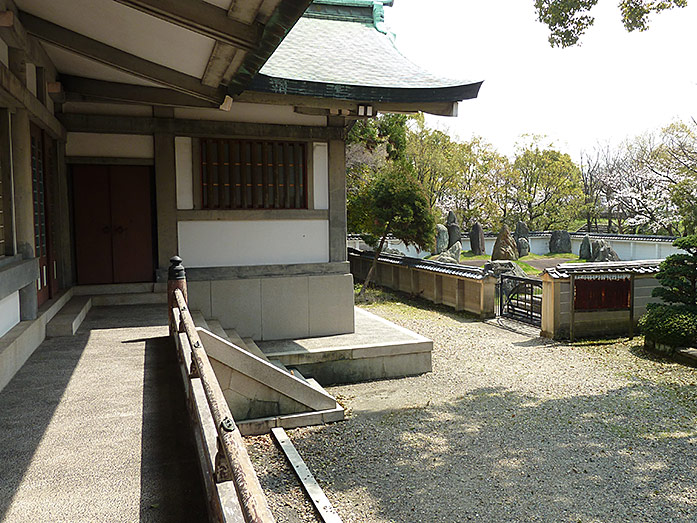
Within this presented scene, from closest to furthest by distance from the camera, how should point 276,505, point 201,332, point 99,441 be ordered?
point 99,441 < point 276,505 < point 201,332

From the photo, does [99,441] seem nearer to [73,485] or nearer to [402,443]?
[73,485]

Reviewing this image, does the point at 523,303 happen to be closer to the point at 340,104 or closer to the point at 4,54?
the point at 340,104

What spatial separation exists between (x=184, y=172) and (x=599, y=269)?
842cm

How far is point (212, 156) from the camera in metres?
8.72

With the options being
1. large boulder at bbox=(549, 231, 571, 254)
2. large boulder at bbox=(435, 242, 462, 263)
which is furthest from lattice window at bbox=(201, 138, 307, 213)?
large boulder at bbox=(549, 231, 571, 254)

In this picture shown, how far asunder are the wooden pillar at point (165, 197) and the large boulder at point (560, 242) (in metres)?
26.7

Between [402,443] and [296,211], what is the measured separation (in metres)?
4.30

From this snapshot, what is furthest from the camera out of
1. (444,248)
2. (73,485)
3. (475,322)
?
(444,248)

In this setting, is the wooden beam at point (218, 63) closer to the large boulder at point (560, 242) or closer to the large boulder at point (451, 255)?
the large boulder at point (451, 255)

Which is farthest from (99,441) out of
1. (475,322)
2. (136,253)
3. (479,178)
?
(479,178)

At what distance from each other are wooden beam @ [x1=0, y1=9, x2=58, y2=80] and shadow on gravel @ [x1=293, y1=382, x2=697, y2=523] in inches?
188

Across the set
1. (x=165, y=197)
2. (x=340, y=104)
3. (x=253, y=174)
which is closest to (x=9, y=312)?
(x=165, y=197)

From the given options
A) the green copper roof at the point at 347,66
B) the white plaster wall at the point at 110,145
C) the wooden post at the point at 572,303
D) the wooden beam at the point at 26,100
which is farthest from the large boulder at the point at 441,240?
the wooden beam at the point at 26,100

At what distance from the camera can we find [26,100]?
18.0ft
